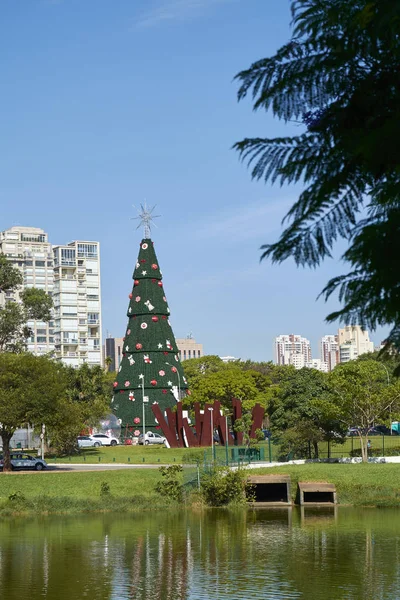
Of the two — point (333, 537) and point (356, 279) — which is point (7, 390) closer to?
point (333, 537)

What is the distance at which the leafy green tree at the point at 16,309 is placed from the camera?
2963 inches

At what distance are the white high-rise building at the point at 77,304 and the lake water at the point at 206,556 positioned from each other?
5498 inches

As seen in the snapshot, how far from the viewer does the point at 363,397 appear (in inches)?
2153

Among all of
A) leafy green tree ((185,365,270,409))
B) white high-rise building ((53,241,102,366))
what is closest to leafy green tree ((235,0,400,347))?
leafy green tree ((185,365,270,409))

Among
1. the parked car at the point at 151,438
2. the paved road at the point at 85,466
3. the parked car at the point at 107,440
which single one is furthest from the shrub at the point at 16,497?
the parked car at the point at 107,440

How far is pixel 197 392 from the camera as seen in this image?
93688 mm

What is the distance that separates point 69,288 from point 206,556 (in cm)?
15252

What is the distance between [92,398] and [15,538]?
43.4m

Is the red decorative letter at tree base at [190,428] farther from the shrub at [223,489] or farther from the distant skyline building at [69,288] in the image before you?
the distant skyline building at [69,288]

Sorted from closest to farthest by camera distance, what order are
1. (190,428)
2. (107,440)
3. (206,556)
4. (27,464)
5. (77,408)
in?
1. (206,556)
2. (27,464)
3. (77,408)
4. (190,428)
5. (107,440)

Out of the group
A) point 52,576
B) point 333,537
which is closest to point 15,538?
point 52,576

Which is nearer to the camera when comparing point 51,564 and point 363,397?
point 51,564

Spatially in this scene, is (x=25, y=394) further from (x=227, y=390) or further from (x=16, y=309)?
(x=227, y=390)

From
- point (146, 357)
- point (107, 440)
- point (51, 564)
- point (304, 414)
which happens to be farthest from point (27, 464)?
point (146, 357)
